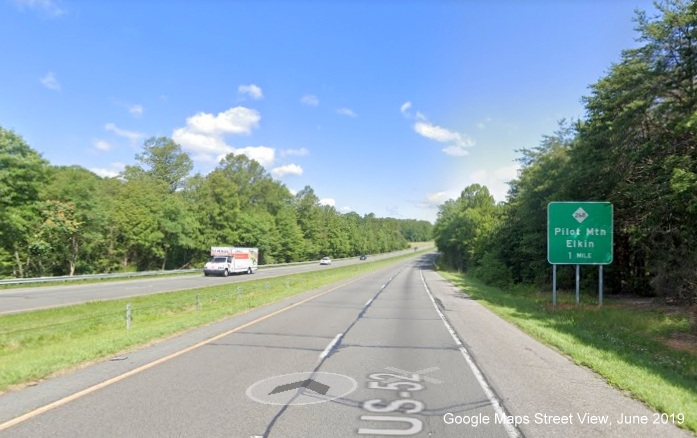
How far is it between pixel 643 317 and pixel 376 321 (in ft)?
33.3

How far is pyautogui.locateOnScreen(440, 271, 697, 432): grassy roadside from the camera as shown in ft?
22.6

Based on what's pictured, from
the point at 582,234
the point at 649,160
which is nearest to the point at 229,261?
the point at 582,234

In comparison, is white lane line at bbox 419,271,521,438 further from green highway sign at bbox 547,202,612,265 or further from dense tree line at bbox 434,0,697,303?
green highway sign at bbox 547,202,612,265

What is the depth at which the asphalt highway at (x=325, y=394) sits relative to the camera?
16.9 ft

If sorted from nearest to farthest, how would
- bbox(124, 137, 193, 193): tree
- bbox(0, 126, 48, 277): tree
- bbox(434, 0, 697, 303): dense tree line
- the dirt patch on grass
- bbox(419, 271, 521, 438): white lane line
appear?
bbox(419, 271, 521, 438): white lane line
the dirt patch on grass
bbox(434, 0, 697, 303): dense tree line
bbox(0, 126, 48, 277): tree
bbox(124, 137, 193, 193): tree

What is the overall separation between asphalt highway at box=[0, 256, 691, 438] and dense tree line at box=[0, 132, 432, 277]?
1466 inches

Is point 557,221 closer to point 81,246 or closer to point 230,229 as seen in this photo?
point 81,246

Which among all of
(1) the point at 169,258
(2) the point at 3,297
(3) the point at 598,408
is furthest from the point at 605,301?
(1) the point at 169,258

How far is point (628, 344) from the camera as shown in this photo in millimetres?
12203

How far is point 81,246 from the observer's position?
48406 mm

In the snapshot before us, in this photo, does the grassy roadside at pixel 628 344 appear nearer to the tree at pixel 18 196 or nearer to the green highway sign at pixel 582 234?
the green highway sign at pixel 582 234

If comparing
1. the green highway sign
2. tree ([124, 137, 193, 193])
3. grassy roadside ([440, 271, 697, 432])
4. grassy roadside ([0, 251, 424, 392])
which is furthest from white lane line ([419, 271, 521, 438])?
tree ([124, 137, 193, 193])

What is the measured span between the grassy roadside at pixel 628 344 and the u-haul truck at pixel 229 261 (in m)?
33.0

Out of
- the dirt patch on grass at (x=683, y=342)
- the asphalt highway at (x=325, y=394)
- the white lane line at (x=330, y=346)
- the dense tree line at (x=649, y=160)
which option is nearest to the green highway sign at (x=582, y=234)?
the dense tree line at (x=649, y=160)
